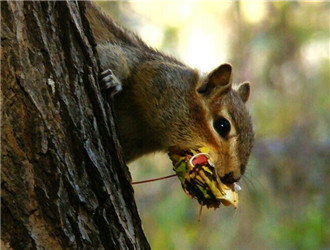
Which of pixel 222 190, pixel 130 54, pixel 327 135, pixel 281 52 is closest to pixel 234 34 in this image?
pixel 281 52

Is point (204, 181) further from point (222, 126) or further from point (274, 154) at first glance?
→ point (274, 154)

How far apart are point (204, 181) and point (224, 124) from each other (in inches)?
14.2

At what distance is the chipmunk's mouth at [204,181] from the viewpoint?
2592mm

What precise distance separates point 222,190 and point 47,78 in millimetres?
953

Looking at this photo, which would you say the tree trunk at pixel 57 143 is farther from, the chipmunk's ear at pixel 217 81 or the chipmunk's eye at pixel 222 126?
the chipmunk's ear at pixel 217 81

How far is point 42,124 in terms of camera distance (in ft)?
6.38

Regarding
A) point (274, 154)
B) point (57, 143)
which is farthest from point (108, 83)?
point (274, 154)

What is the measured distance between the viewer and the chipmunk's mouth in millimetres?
2592

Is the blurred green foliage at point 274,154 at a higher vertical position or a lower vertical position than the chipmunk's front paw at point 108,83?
lower

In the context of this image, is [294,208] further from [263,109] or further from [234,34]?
[234,34]

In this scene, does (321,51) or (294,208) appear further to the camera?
(321,51)

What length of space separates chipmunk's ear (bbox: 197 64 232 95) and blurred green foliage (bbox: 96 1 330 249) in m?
2.56

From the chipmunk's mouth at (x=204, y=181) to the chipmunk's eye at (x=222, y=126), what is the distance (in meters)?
0.15

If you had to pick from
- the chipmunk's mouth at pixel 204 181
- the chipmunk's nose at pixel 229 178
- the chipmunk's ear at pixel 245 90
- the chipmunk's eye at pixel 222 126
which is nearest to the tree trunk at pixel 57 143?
the chipmunk's mouth at pixel 204 181
